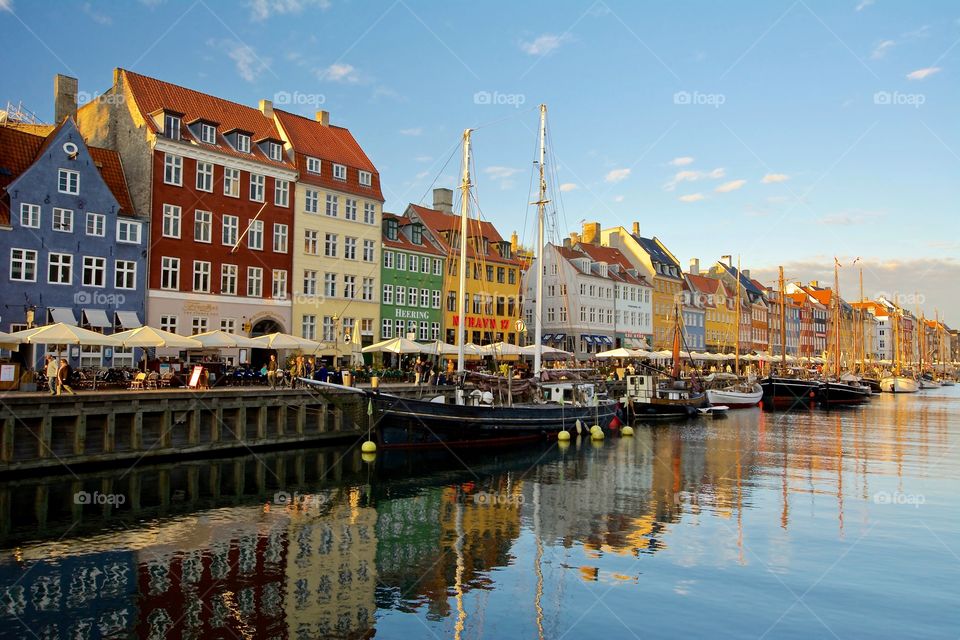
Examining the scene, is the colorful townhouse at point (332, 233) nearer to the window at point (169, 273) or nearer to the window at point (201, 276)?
the window at point (201, 276)

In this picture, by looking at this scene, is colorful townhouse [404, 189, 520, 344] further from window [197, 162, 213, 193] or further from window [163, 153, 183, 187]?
window [163, 153, 183, 187]

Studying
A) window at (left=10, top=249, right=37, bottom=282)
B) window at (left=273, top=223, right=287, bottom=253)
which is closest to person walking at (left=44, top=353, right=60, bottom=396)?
window at (left=10, top=249, right=37, bottom=282)

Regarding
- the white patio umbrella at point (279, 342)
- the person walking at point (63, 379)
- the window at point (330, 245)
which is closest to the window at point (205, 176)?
the window at point (330, 245)

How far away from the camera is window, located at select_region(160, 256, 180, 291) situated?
43.3 m

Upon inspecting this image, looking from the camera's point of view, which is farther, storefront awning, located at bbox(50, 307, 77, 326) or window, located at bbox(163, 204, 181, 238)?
window, located at bbox(163, 204, 181, 238)

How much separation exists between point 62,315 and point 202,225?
10.1 meters

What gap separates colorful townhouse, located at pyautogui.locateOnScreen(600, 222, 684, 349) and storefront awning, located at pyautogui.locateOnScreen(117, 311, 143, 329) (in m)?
62.6

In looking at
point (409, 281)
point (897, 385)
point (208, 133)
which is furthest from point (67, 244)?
point (897, 385)

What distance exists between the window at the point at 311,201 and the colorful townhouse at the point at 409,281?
7308 mm

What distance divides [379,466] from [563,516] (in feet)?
35.2

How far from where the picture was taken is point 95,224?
40281 millimetres

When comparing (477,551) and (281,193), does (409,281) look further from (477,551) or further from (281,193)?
(477,551)

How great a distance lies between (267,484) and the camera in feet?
85.2

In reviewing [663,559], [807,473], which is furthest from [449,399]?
[663,559]
